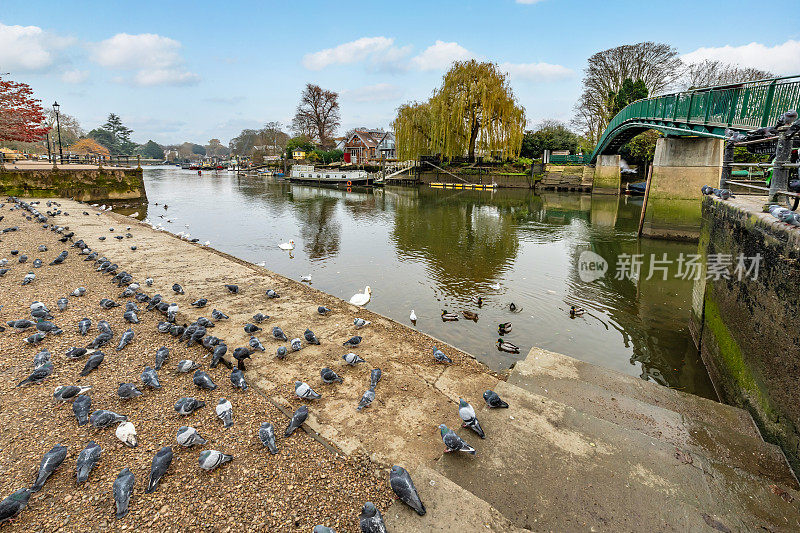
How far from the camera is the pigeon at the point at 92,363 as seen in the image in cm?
496

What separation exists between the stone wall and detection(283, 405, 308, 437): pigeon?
33.3 meters

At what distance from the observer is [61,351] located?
5.61 m

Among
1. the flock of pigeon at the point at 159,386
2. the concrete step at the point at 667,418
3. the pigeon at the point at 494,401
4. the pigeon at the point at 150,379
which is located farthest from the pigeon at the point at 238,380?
the concrete step at the point at 667,418

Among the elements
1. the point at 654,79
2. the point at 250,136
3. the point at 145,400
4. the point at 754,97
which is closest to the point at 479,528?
the point at 145,400

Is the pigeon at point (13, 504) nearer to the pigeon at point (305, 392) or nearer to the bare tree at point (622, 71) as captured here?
the pigeon at point (305, 392)

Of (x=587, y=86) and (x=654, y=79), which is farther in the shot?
(x=587, y=86)

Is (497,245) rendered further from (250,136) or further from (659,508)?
(250,136)

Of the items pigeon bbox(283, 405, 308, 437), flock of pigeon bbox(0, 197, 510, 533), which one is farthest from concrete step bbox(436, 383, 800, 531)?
pigeon bbox(283, 405, 308, 437)

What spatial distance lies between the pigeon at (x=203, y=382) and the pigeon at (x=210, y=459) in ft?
4.42

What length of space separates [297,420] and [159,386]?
2.04 meters

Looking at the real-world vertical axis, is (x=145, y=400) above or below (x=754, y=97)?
below

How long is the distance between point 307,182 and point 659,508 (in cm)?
5774

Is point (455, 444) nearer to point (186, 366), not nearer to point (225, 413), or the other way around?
point (225, 413)

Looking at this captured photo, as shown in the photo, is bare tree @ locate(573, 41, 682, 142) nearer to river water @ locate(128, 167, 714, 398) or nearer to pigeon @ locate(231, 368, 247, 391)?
river water @ locate(128, 167, 714, 398)
